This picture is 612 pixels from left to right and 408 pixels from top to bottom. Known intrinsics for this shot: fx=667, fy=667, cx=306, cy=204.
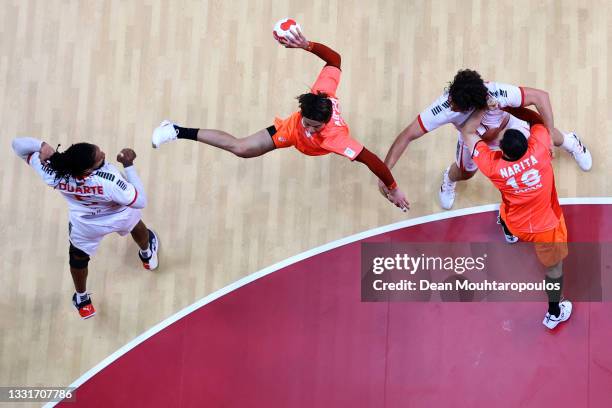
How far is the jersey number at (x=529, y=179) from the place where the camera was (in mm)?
4312

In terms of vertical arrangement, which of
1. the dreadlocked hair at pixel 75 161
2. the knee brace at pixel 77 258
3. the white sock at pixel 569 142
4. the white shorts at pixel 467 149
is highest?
the white sock at pixel 569 142

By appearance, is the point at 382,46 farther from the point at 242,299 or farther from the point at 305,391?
the point at 305,391

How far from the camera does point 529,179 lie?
433cm

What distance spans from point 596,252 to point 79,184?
156 inches

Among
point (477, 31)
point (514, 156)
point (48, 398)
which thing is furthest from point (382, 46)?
point (48, 398)

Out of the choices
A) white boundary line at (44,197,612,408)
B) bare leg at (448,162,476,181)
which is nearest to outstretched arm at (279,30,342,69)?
bare leg at (448,162,476,181)

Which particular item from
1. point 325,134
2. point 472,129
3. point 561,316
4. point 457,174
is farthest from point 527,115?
point 561,316

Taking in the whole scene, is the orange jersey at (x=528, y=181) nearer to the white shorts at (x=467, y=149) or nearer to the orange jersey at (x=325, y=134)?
the white shorts at (x=467, y=149)

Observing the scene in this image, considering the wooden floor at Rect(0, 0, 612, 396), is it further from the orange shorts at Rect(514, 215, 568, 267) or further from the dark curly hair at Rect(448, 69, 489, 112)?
the dark curly hair at Rect(448, 69, 489, 112)

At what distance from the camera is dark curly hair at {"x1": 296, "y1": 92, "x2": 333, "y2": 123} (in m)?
4.48

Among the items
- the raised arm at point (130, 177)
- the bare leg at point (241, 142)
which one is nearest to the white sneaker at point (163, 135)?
the bare leg at point (241, 142)

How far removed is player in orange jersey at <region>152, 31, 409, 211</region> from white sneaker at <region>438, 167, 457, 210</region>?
2.10 feet

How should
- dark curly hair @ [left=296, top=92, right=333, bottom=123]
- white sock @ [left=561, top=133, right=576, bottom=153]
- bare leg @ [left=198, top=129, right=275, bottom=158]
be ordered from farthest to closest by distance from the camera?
white sock @ [left=561, top=133, right=576, bottom=153]
bare leg @ [left=198, top=129, right=275, bottom=158]
dark curly hair @ [left=296, top=92, right=333, bottom=123]

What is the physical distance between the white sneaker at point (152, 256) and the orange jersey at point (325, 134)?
1336 millimetres
